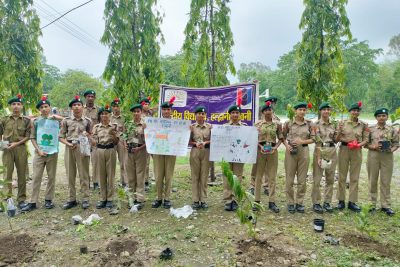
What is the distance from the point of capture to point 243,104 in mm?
6535

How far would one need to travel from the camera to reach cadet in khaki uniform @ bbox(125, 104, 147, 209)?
5.49 m

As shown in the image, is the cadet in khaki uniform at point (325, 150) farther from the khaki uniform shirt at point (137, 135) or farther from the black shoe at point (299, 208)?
the khaki uniform shirt at point (137, 135)

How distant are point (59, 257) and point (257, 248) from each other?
249cm

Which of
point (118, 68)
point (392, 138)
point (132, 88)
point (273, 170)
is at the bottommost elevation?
point (273, 170)

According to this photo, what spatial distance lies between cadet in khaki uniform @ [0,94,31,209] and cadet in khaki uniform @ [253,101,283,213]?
163 inches

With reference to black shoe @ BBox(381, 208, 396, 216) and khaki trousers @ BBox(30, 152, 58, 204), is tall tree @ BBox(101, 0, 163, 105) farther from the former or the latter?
black shoe @ BBox(381, 208, 396, 216)

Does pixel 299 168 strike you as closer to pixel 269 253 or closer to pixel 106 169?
pixel 269 253

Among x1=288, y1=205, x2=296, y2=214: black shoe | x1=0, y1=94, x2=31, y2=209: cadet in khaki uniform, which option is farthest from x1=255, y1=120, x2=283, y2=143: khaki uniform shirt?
x1=0, y1=94, x2=31, y2=209: cadet in khaki uniform

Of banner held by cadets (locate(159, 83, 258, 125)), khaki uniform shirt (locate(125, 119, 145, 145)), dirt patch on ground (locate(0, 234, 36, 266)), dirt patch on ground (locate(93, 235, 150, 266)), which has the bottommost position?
dirt patch on ground (locate(0, 234, 36, 266))

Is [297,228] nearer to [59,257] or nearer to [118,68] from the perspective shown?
[59,257]

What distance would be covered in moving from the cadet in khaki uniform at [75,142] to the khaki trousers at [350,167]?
14.7ft

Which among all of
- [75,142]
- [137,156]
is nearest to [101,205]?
[137,156]

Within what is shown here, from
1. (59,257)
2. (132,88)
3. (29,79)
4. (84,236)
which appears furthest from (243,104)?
(29,79)

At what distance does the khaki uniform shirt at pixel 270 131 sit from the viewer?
5.29 meters
